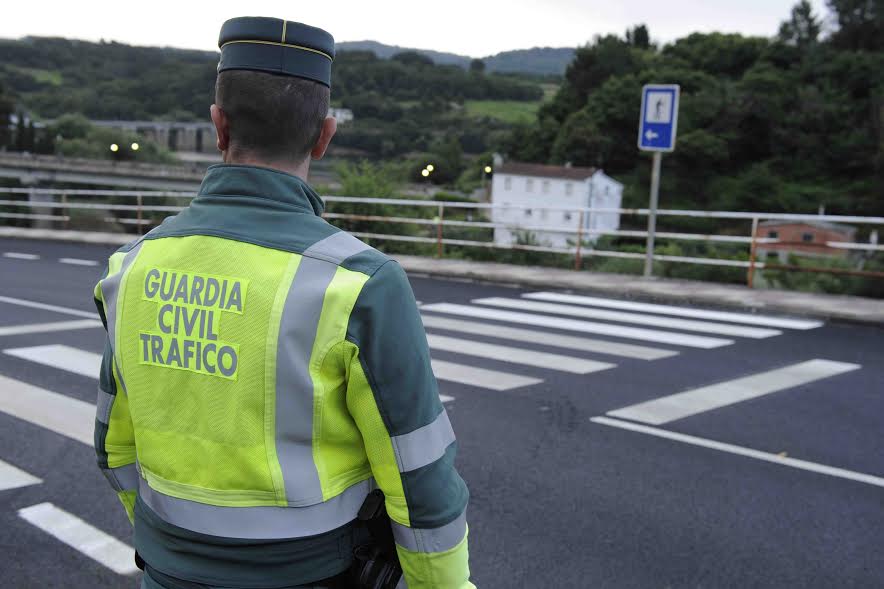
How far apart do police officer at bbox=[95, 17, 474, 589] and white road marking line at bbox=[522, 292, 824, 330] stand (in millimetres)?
9120

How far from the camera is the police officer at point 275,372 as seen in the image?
1.62 meters

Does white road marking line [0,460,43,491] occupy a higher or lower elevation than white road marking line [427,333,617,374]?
lower

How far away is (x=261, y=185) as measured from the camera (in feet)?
5.65

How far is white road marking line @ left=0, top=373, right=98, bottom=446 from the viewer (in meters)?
5.61

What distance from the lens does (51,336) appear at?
8.63 meters

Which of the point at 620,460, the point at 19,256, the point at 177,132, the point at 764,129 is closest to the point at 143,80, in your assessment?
the point at 177,132

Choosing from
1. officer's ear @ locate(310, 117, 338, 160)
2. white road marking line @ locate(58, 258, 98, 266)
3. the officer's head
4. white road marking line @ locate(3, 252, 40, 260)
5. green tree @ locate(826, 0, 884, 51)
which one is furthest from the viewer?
green tree @ locate(826, 0, 884, 51)

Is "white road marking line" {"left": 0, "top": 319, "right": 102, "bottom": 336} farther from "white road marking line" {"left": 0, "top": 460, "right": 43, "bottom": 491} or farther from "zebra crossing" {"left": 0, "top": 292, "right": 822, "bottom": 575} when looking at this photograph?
"white road marking line" {"left": 0, "top": 460, "right": 43, "bottom": 491}

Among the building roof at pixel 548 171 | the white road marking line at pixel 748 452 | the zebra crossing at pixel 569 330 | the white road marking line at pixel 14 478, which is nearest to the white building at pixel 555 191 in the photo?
the building roof at pixel 548 171

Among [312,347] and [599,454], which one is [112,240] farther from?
[312,347]

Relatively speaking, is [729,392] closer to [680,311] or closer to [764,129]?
[680,311]

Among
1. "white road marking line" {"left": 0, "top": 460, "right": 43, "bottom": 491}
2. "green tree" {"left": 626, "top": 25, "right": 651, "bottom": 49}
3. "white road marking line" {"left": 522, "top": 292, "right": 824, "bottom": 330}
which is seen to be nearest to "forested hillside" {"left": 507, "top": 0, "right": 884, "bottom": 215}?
"green tree" {"left": 626, "top": 25, "right": 651, "bottom": 49}

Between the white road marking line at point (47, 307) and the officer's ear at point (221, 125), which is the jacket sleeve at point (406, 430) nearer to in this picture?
the officer's ear at point (221, 125)

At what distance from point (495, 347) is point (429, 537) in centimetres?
668
